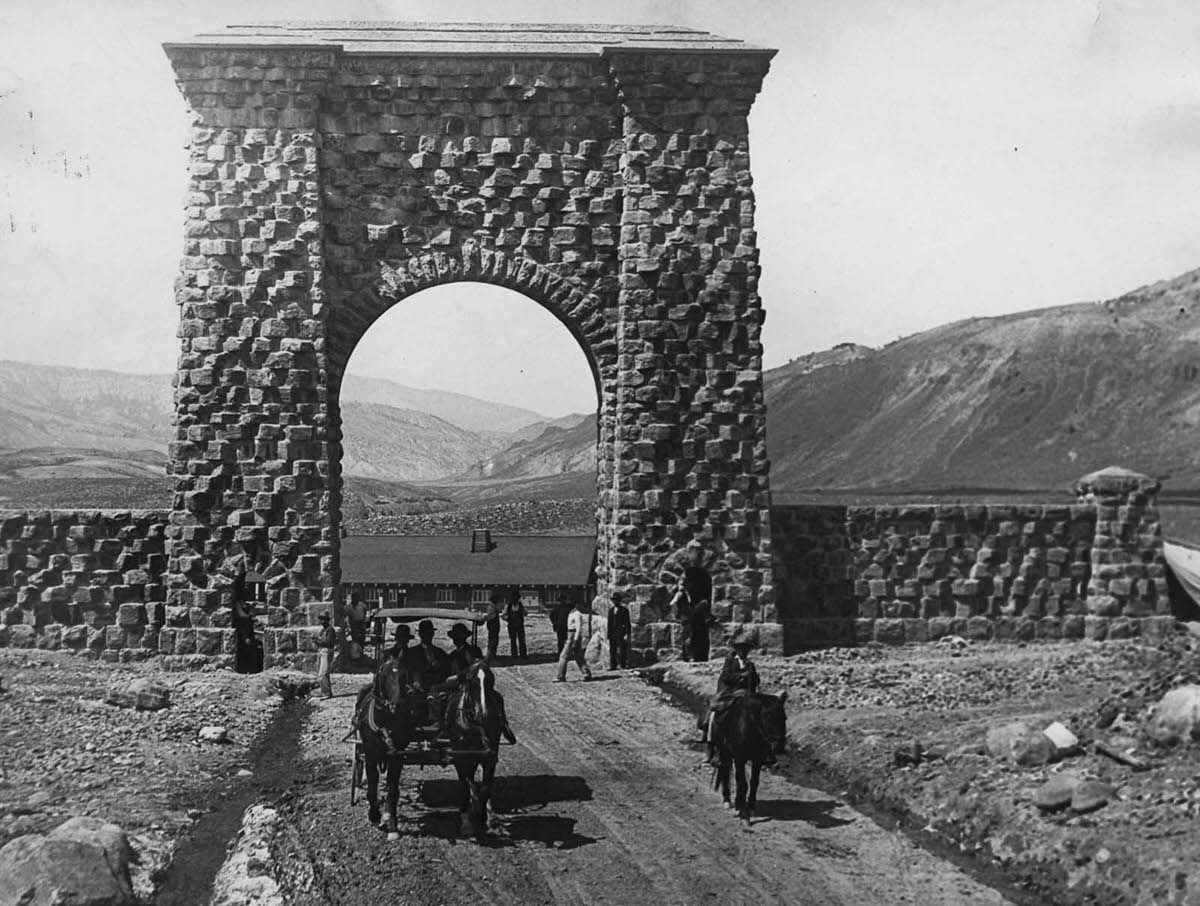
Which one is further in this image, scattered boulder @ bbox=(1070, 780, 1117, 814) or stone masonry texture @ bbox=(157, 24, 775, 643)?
stone masonry texture @ bbox=(157, 24, 775, 643)

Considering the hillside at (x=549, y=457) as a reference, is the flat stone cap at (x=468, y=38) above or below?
below

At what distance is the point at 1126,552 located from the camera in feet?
80.3

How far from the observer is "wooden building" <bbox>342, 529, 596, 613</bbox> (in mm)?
32438

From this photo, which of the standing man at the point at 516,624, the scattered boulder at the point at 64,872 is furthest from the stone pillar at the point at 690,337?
the scattered boulder at the point at 64,872

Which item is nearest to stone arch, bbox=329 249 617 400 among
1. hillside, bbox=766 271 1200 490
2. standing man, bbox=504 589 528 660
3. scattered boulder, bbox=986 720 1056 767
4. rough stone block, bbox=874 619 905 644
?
standing man, bbox=504 589 528 660

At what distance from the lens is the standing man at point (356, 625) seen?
917 inches

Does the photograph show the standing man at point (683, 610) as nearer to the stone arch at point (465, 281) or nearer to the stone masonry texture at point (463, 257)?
the stone masonry texture at point (463, 257)

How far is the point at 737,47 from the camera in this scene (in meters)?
22.9

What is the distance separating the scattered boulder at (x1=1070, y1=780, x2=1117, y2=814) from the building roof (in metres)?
19.7

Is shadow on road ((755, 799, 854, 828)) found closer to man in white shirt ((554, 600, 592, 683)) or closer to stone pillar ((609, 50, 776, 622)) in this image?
man in white shirt ((554, 600, 592, 683))

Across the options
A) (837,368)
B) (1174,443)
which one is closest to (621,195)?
(1174,443)

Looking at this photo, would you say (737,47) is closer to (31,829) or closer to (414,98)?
(414,98)

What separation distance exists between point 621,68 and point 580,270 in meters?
3.28

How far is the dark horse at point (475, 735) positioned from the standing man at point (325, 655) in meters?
7.82
